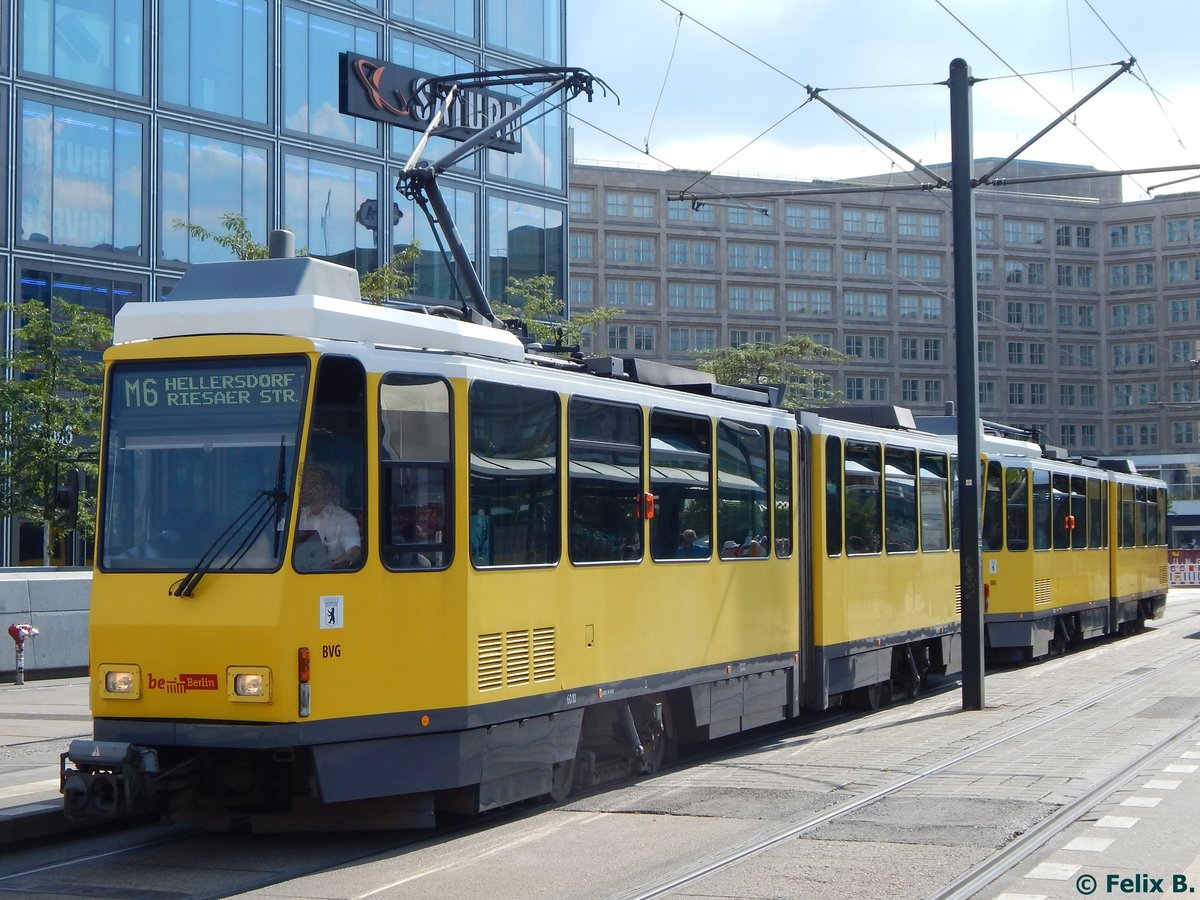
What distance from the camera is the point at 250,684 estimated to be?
8.39m

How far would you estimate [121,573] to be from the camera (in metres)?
8.82

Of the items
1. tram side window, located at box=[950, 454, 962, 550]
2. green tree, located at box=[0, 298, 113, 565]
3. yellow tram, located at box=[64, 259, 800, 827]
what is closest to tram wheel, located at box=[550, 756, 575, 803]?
yellow tram, located at box=[64, 259, 800, 827]

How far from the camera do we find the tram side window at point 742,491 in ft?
40.4

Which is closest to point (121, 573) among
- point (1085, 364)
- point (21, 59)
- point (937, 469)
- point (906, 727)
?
point (906, 727)

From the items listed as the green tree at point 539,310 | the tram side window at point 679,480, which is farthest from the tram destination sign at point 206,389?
the green tree at point 539,310

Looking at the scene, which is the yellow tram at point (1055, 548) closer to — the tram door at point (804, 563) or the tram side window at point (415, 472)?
the tram door at point (804, 563)

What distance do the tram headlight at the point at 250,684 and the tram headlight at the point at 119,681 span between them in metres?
0.59

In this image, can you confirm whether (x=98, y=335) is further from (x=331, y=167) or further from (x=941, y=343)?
(x=941, y=343)

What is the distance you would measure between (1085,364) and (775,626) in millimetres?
85819

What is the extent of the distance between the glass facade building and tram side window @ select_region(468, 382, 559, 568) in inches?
979

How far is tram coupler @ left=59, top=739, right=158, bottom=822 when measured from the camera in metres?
8.33

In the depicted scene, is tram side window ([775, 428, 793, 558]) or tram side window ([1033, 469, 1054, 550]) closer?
tram side window ([775, 428, 793, 558])

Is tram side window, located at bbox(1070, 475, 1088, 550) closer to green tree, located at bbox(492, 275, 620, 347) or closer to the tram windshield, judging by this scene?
green tree, located at bbox(492, 275, 620, 347)

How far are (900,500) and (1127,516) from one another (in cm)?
1353
